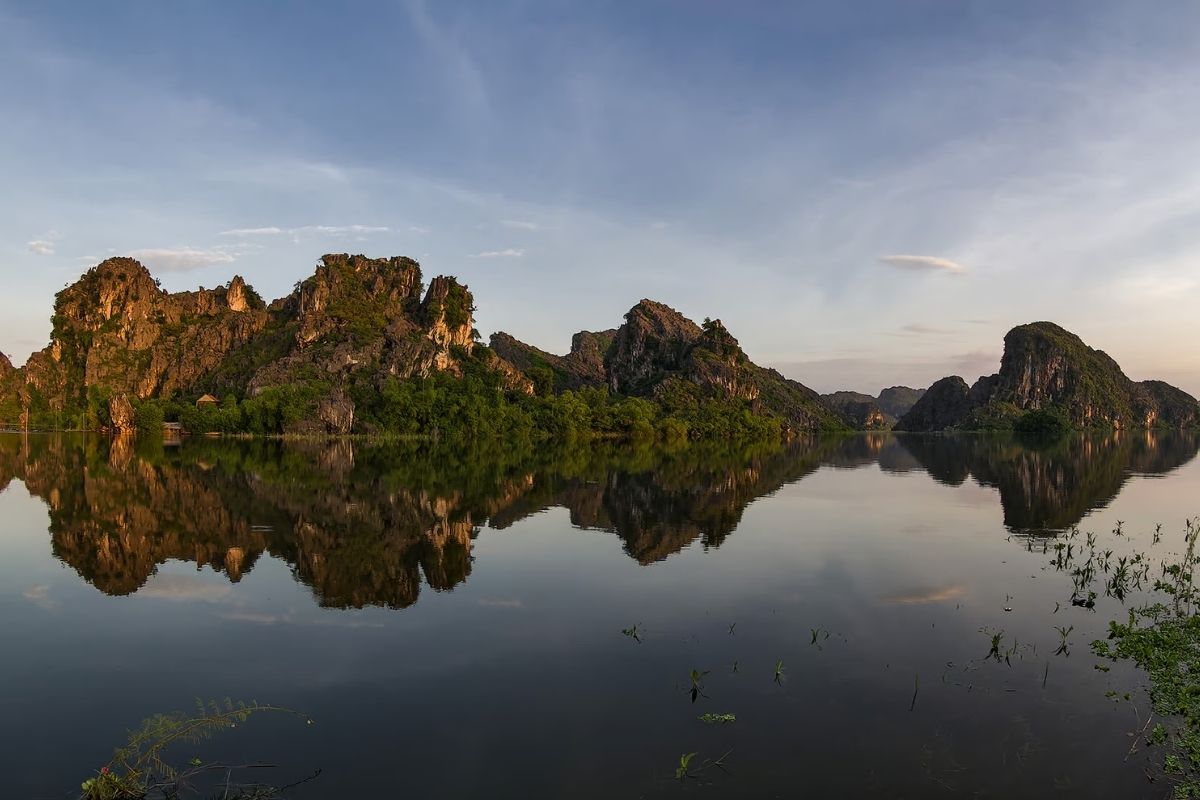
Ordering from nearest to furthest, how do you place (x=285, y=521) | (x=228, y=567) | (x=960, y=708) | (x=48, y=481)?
(x=960, y=708), (x=228, y=567), (x=285, y=521), (x=48, y=481)

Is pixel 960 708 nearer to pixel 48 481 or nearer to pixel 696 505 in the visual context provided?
pixel 696 505

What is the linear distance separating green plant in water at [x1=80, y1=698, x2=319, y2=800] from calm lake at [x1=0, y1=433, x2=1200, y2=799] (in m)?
0.40

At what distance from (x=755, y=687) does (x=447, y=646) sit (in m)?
7.30

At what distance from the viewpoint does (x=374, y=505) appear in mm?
40562

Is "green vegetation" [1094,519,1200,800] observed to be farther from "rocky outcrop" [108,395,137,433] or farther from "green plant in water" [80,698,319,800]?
"rocky outcrop" [108,395,137,433]

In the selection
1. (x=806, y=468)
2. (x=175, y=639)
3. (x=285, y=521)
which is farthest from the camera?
(x=806, y=468)

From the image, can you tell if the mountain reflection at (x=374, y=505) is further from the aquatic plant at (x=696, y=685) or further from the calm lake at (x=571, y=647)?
the aquatic plant at (x=696, y=685)

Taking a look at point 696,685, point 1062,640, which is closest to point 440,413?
point 1062,640

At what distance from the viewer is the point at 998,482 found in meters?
62.7

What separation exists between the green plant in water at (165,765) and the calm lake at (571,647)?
40cm

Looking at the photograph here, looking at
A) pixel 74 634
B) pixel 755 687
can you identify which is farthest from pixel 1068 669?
pixel 74 634

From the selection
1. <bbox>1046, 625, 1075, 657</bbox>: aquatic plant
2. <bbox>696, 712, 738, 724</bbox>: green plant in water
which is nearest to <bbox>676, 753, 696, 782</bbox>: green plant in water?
<bbox>696, 712, 738, 724</bbox>: green plant in water

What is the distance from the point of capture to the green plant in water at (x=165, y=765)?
396 inches

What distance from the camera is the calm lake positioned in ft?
37.0
